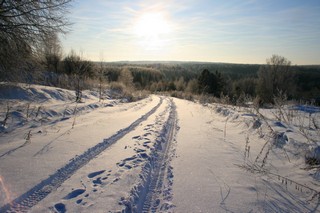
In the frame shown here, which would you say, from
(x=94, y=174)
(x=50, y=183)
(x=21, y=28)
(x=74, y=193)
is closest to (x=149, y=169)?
(x=94, y=174)

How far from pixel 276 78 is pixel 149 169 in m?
43.1

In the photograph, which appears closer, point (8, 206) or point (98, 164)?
point (8, 206)

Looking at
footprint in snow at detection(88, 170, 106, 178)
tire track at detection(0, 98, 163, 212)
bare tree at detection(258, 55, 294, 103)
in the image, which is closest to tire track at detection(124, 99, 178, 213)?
footprint in snow at detection(88, 170, 106, 178)

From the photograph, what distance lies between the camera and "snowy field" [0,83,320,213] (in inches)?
120

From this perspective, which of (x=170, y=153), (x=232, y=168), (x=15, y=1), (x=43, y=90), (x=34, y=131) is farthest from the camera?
(x=43, y=90)

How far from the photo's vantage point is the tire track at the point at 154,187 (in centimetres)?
303

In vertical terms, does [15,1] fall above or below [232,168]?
above

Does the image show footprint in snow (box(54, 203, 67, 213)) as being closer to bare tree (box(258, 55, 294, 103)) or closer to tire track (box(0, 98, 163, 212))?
tire track (box(0, 98, 163, 212))

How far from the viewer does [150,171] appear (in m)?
4.13

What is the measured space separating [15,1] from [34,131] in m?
5.13

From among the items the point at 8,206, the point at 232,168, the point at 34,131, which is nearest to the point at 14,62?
the point at 34,131

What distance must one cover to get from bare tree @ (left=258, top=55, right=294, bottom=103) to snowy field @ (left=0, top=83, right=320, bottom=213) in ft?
124

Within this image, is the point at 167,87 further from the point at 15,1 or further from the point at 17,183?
the point at 17,183

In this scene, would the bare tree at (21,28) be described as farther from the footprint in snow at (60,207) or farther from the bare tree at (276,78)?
the bare tree at (276,78)
